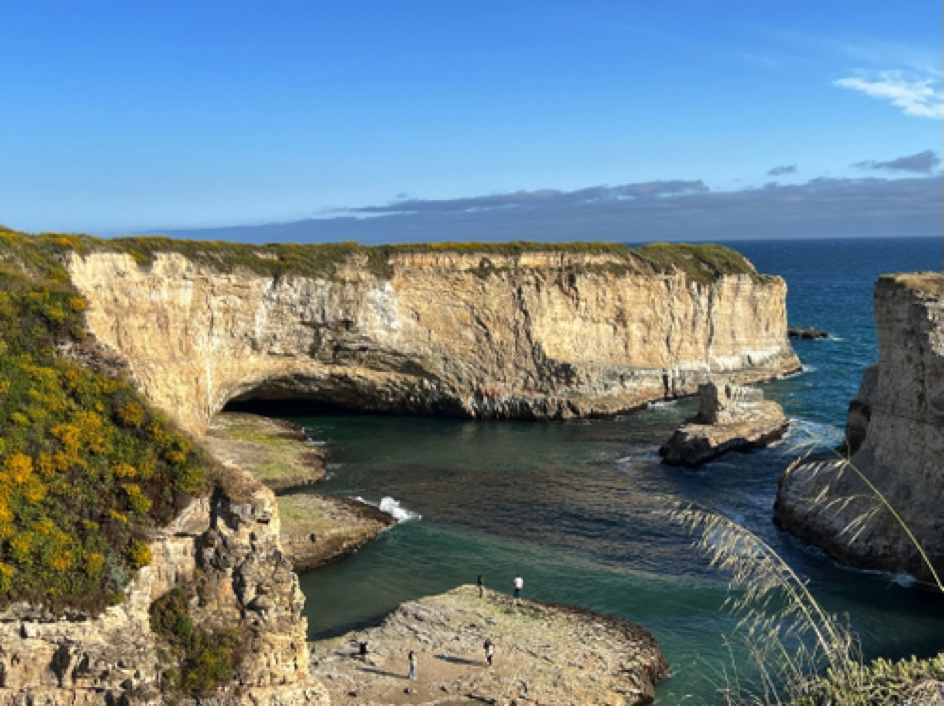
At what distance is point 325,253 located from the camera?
60.2 metres

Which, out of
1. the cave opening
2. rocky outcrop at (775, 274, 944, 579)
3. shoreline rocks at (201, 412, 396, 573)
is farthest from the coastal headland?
rocky outcrop at (775, 274, 944, 579)

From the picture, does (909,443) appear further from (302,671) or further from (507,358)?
(507,358)

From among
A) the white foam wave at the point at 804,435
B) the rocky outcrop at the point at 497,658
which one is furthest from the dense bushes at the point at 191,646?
the white foam wave at the point at 804,435

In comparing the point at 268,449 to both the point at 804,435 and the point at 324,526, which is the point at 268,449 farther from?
the point at 804,435

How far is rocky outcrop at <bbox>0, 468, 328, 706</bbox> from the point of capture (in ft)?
56.7

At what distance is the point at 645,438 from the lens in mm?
55312

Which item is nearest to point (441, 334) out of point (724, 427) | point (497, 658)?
point (724, 427)

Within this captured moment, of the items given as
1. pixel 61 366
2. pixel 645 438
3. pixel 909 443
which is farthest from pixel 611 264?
pixel 61 366

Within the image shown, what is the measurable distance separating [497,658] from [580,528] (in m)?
13.3

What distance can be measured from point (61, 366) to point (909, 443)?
31.3 meters

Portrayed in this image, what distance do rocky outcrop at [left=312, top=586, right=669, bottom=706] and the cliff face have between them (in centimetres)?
2445

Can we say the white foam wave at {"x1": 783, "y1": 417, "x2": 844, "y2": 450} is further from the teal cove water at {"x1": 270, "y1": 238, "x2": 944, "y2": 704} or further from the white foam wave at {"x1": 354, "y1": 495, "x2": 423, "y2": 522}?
the white foam wave at {"x1": 354, "y1": 495, "x2": 423, "y2": 522}

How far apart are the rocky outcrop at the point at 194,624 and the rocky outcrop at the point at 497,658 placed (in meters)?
4.46

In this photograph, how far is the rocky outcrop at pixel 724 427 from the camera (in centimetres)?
4797
